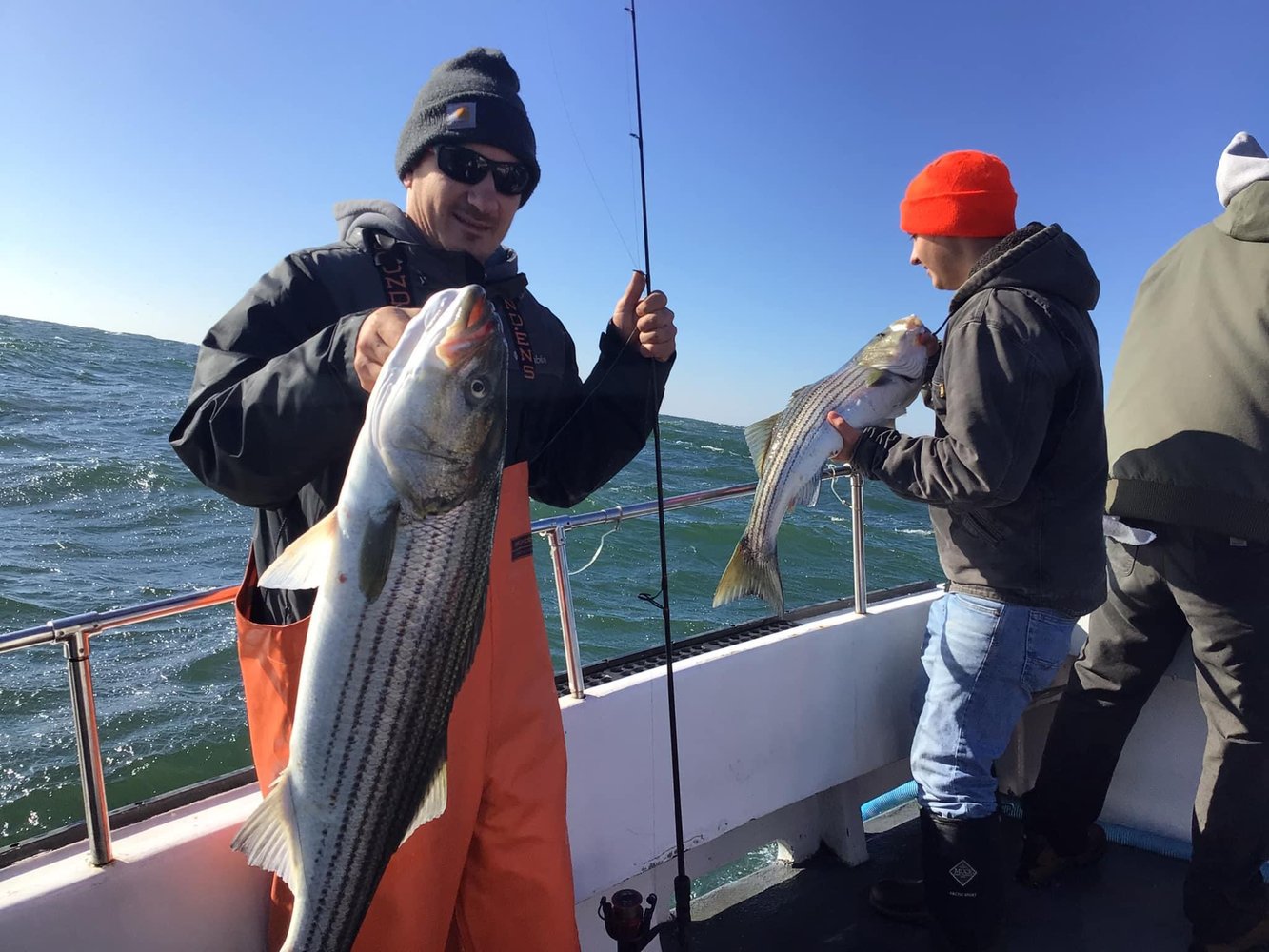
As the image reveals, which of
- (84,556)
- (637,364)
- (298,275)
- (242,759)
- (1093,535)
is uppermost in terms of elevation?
(298,275)

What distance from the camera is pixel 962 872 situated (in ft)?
9.11

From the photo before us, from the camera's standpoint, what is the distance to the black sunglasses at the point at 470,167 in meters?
2.16

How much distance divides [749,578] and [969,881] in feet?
4.76

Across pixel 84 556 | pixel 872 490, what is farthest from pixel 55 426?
pixel 872 490

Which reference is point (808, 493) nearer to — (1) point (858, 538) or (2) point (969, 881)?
(1) point (858, 538)

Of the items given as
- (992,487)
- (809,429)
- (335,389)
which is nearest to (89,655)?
(335,389)

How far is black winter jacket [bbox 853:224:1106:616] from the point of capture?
8.41 ft

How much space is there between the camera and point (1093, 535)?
2791mm

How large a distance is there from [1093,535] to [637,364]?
5.43 ft

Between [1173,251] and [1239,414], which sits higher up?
[1173,251]

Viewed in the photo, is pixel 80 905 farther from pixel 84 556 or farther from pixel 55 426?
pixel 55 426

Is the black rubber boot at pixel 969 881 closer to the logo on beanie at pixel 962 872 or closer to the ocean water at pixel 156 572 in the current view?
the logo on beanie at pixel 962 872

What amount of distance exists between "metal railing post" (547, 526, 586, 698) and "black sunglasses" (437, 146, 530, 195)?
1.21m

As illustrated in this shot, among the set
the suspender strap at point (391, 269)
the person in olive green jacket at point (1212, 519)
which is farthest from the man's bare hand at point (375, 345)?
the person in olive green jacket at point (1212, 519)
